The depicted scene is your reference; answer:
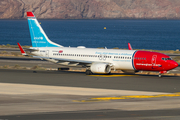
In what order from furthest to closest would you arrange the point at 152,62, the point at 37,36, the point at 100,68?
the point at 37,36, the point at 100,68, the point at 152,62

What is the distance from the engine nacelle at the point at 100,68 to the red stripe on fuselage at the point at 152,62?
4.08 m

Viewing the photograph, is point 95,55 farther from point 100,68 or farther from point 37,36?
point 37,36

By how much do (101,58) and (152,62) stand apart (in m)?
7.78

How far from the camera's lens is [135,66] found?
45656mm

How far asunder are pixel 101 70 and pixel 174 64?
33.7 feet

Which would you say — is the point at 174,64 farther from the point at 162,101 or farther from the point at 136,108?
the point at 136,108

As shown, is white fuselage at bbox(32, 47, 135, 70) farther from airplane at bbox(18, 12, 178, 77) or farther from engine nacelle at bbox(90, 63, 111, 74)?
engine nacelle at bbox(90, 63, 111, 74)

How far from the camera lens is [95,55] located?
48406 mm

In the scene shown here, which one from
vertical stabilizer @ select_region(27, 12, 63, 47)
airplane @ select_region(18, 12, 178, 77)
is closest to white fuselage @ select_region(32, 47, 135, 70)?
airplane @ select_region(18, 12, 178, 77)

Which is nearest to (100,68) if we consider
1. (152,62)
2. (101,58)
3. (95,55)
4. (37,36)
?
(101,58)

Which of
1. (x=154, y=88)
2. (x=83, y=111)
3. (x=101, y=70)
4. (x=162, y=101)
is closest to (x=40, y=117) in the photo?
(x=83, y=111)

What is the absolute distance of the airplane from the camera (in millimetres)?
44906

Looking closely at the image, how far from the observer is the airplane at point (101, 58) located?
147 ft

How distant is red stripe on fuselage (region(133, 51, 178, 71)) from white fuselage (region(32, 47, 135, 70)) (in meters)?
1.03
